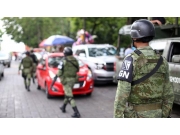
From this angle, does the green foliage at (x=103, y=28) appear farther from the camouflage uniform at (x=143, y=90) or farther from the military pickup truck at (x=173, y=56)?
the camouflage uniform at (x=143, y=90)

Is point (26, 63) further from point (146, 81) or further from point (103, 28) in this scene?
point (103, 28)

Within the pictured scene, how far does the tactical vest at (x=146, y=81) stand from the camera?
2475 mm

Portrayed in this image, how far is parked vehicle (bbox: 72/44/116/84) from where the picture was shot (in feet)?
34.8

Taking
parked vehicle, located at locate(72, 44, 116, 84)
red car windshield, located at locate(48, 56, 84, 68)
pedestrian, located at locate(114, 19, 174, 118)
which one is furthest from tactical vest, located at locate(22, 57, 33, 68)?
pedestrian, located at locate(114, 19, 174, 118)

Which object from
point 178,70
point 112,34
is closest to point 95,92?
point 178,70

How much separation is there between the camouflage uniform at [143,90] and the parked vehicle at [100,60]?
7.92m

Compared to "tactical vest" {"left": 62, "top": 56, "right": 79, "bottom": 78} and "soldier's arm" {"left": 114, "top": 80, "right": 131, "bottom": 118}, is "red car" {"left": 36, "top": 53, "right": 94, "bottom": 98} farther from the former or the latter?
"soldier's arm" {"left": 114, "top": 80, "right": 131, "bottom": 118}

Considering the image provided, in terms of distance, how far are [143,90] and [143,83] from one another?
0.07m

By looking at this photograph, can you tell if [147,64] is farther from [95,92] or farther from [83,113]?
[95,92]

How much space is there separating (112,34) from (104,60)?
16.3 m

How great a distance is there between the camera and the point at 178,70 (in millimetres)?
5449

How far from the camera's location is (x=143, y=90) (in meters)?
2.50

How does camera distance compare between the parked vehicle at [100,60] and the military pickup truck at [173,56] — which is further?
the parked vehicle at [100,60]

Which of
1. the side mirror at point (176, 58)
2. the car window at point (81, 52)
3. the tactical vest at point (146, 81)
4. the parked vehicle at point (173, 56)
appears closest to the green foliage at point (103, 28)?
the car window at point (81, 52)
